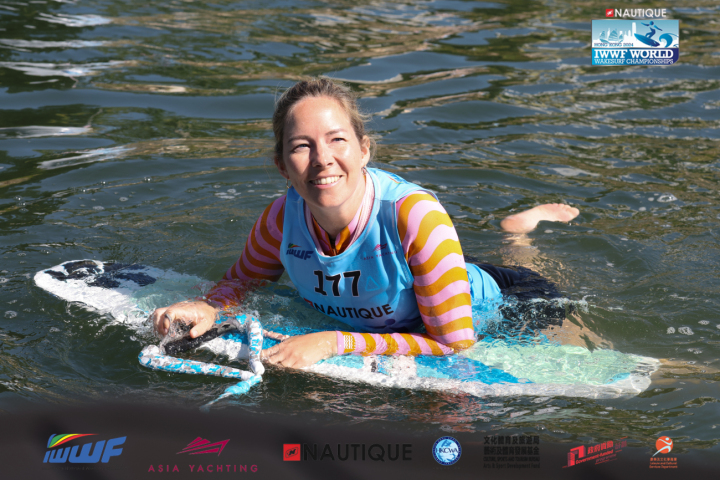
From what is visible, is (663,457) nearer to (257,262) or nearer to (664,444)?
(664,444)

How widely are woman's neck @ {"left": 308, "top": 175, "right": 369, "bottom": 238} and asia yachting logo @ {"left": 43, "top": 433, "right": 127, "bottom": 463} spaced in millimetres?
1215

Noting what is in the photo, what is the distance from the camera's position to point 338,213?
280cm

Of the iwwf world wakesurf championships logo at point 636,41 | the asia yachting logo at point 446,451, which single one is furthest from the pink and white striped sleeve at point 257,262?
the iwwf world wakesurf championships logo at point 636,41

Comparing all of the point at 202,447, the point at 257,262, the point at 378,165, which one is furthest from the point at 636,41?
the point at 202,447

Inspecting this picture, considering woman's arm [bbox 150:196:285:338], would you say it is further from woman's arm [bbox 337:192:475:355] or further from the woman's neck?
woman's arm [bbox 337:192:475:355]

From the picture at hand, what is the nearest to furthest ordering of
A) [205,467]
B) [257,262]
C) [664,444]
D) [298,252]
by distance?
[205,467]
[664,444]
[298,252]
[257,262]

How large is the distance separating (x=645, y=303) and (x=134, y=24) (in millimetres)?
8577

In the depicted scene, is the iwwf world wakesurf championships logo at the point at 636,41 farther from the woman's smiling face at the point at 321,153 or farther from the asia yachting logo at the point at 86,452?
the asia yachting logo at the point at 86,452

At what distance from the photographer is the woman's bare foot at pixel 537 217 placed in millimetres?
4824

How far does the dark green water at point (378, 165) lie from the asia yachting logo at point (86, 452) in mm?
412

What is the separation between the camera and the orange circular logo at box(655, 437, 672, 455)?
2.52 m

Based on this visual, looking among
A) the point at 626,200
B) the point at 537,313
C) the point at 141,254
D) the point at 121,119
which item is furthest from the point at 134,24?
the point at 537,313

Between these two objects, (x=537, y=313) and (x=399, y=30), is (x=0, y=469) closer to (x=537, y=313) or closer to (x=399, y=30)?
(x=537, y=313)

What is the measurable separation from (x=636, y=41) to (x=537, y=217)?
18.9ft
